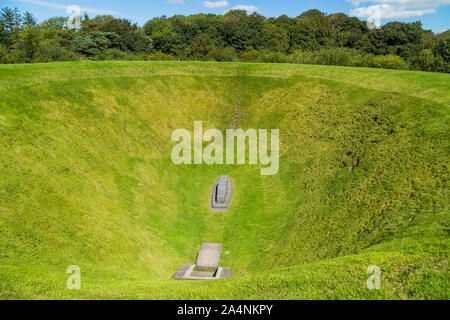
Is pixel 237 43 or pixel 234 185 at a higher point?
pixel 237 43

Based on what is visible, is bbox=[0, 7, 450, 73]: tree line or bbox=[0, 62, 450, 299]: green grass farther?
bbox=[0, 7, 450, 73]: tree line

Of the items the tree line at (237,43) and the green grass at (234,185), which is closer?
the green grass at (234,185)

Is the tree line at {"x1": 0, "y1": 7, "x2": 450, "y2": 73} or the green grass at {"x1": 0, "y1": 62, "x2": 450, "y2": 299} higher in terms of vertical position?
the tree line at {"x1": 0, "y1": 7, "x2": 450, "y2": 73}

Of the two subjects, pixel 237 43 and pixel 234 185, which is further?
pixel 237 43

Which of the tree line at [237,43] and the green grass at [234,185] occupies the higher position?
the tree line at [237,43]
